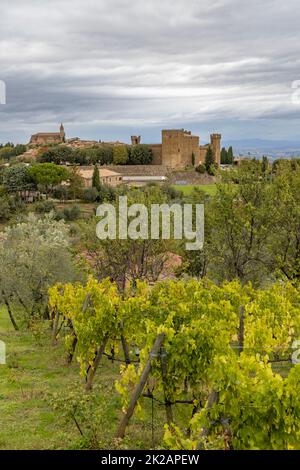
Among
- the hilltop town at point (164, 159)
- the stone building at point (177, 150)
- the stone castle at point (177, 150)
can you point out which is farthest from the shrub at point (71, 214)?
the stone building at point (177, 150)

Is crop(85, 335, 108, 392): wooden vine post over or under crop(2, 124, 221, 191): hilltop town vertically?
under

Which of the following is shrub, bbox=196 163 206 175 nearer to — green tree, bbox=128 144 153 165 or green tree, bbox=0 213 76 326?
green tree, bbox=128 144 153 165

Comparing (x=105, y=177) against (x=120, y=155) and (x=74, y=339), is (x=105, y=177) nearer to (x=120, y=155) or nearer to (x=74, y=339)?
(x=120, y=155)

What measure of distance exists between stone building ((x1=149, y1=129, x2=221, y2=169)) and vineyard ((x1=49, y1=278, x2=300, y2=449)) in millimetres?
101621

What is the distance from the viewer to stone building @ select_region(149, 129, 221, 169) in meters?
113

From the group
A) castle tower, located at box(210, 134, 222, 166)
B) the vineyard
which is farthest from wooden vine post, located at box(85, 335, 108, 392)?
castle tower, located at box(210, 134, 222, 166)

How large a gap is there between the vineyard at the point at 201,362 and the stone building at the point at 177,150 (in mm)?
101621

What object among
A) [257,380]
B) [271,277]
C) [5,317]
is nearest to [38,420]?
[257,380]

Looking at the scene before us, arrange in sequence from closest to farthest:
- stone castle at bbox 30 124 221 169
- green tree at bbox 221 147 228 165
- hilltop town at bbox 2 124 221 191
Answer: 1. hilltop town at bbox 2 124 221 191
2. stone castle at bbox 30 124 221 169
3. green tree at bbox 221 147 228 165

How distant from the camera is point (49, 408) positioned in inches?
345

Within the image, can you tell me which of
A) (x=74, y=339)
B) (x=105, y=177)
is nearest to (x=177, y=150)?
(x=105, y=177)

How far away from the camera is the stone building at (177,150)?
11319 cm

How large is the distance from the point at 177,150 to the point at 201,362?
109 meters
